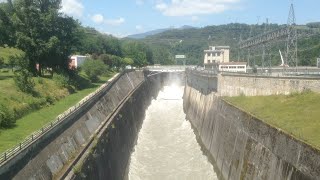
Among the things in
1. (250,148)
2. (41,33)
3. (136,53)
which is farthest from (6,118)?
(136,53)

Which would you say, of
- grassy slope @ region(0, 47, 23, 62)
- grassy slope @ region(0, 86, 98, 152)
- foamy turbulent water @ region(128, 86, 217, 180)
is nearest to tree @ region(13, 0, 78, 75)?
grassy slope @ region(0, 47, 23, 62)

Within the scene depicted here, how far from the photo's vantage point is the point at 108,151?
33750 mm

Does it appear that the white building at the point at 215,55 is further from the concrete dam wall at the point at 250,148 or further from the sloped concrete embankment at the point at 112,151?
the concrete dam wall at the point at 250,148

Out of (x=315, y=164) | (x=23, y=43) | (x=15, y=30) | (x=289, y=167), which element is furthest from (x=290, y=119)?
(x=15, y=30)

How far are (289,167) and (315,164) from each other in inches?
104

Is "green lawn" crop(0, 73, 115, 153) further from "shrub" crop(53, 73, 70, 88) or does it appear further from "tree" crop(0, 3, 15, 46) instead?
"tree" crop(0, 3, 15, 46)

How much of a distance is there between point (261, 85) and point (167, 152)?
11935 mm

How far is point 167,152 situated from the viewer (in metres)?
47.4

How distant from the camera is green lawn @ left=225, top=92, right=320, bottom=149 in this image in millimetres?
23938

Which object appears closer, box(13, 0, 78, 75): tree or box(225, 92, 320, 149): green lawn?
box(225, 92, 320, 149): green lawn

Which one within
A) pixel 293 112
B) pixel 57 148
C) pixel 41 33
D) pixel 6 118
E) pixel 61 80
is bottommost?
pixel 57 148

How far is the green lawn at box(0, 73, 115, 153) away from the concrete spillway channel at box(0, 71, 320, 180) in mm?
2480

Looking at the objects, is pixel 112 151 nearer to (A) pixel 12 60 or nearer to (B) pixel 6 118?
(B) pixel 6 118

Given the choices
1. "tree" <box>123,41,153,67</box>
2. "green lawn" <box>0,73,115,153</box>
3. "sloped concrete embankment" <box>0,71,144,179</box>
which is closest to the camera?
"sloped concrete embankment" <box>0,71,144,179</box>
